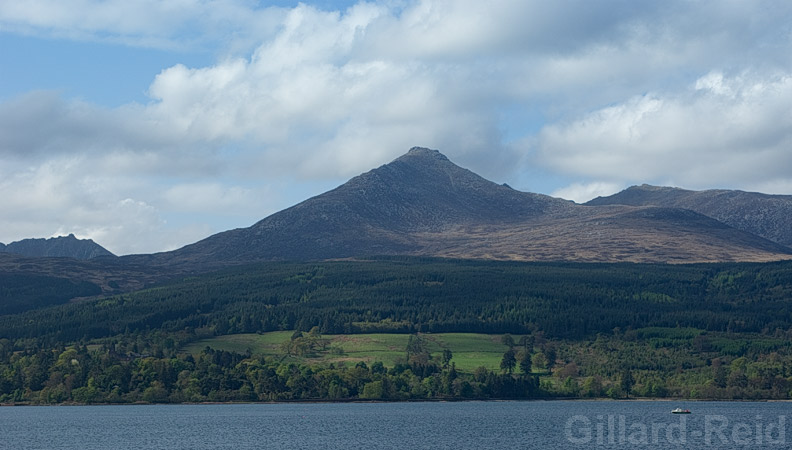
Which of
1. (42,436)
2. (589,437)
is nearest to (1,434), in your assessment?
(42,436)

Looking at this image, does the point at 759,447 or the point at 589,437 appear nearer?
the point at 759,447

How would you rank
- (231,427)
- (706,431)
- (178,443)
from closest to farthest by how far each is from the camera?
(178,443) → (706,431) → (231,427)

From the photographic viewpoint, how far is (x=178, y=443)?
526ft

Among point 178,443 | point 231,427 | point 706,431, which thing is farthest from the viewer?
point 231,427

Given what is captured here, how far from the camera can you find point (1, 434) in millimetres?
179250

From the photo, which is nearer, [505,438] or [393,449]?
[393,449]

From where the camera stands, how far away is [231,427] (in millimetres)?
193000

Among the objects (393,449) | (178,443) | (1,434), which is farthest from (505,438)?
(1,434)

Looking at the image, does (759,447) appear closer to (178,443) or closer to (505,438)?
(505,438)

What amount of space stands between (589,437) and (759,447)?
26.8 m

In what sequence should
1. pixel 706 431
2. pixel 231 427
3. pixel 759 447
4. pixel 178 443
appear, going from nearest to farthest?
pixel 759 447 → pixel 178 443 → pixel 706 431 → pixel 231 427

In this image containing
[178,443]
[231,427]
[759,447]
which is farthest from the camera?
[231,427]

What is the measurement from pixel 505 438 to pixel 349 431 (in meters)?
31.8

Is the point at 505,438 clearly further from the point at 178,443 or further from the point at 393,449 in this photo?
the point at 178,443
